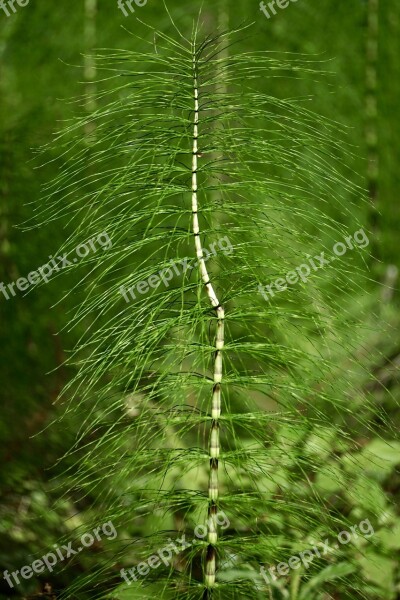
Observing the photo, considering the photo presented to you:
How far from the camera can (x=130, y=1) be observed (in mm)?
2330

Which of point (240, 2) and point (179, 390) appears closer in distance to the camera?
point (179, 390)

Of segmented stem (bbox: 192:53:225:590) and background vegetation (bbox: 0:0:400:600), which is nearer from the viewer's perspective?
segmented stem (bbox: 192:53:225:590)

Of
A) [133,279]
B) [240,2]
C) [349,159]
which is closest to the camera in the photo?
[133,279]

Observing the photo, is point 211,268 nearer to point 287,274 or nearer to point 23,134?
point 23,134

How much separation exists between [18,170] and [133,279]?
4.52 ft

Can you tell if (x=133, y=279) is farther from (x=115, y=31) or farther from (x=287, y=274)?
(x=115, y=31)

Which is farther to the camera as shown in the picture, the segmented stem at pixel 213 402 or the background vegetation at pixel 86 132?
the background vegetation at pixel 86 132

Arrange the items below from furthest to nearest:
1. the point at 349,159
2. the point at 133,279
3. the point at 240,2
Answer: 1. the point at 349,159
2. the point at 240,2
3. the point at 133,279

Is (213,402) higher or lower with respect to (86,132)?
lower

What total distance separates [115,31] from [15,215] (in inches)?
25.4

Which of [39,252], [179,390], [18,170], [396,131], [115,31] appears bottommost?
[179,390]

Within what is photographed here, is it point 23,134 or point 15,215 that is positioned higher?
point 23,134

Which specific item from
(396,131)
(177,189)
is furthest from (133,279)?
(396,131)

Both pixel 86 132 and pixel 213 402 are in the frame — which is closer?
pixel 213 402
